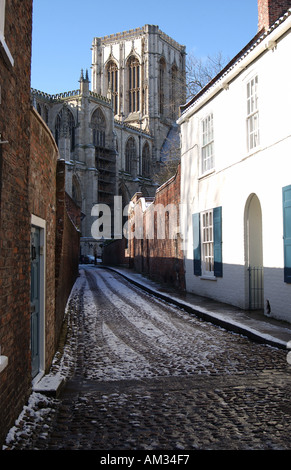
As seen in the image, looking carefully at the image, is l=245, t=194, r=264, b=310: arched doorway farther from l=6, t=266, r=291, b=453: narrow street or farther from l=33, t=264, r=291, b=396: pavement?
l=6, t=266, r=291, b=453: narrow street

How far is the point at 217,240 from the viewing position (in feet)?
41.3

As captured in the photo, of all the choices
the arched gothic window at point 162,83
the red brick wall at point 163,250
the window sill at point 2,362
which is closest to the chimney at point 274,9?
the red brick wall at point 163,250

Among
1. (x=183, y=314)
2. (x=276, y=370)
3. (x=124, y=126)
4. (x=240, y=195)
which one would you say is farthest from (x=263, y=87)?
(x=124, y=126)

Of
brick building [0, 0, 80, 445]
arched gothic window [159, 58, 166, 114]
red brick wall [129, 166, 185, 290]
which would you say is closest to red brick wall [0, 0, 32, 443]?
brick building [0, 0, 80, 445]

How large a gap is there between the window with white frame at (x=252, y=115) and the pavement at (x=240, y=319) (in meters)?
3.89

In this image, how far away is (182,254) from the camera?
1625 cm

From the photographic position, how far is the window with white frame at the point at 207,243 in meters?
13.5

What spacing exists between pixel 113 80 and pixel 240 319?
82.8 m

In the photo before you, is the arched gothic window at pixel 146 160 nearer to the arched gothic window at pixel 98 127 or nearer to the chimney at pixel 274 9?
the arched gothic window at pixel 98 127

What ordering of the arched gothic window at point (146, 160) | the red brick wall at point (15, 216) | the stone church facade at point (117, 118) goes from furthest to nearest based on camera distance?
the arched gothic window at point (146, 160) → the stone church facade at point (117, 118) → the red brick wall at point (15, 216)

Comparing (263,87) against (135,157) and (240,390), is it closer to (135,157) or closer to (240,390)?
(240,390)

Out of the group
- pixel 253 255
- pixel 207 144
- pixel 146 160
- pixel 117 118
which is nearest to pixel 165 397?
pixel 253 255

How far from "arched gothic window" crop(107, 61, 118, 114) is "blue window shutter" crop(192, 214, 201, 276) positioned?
75.3m
